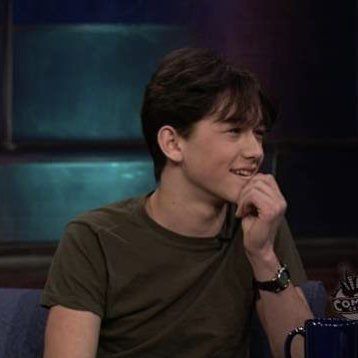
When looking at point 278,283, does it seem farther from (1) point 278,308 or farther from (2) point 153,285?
(2) point 153,285

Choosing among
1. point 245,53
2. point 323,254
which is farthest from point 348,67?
point 323,254

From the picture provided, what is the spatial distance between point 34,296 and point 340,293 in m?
0.59

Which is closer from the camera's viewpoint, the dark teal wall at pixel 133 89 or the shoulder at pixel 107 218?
the shoulder at pixel 107 218

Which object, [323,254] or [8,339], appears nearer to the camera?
[8,339]

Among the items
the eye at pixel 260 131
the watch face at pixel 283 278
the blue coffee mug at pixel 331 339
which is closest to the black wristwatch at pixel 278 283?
the watch face at pixel 283 278

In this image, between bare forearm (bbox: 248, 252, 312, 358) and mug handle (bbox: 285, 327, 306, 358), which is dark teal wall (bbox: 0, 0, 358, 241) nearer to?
bare forearm (bbox: 248, 252, 312, 358)

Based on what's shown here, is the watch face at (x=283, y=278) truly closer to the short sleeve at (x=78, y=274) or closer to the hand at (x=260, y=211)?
the hand at (x=260, y=211)

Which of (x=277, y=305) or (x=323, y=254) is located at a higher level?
(x=277, y=305)

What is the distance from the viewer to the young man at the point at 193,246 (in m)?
1.52

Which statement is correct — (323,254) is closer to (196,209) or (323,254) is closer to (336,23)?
(336,23)

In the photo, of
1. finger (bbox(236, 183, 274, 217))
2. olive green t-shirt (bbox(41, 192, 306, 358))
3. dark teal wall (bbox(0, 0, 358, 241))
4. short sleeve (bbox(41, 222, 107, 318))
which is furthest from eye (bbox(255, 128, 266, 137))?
dark teal wall (bbox(0, 0, 358, 241))

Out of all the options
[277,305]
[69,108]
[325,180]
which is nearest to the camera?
[277,305]

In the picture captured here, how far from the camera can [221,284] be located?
1569mm

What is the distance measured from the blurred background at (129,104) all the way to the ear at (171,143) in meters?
0.95
